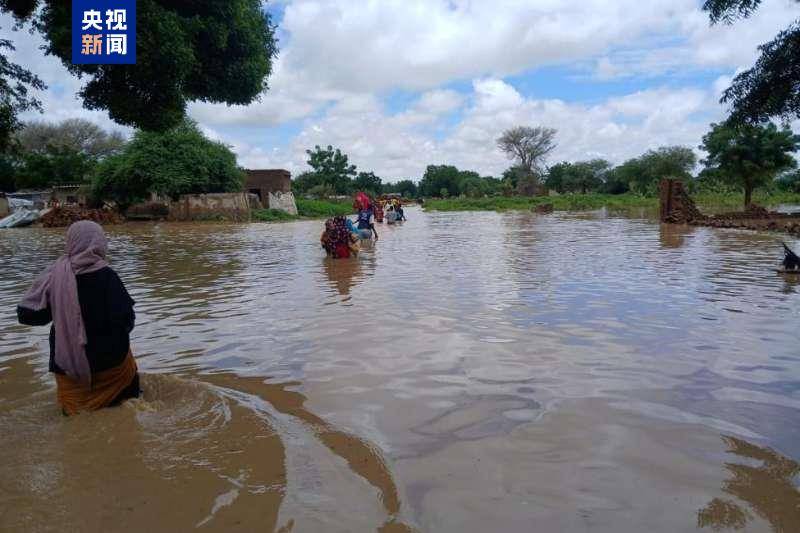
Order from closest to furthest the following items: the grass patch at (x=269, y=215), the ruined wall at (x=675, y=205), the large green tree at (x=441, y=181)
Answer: the ruined wall at (x=675, y=205) → the grass patch at (x=269, y=215) → the large green tree at (x=441, y=181)

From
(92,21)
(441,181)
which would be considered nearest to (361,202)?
(92,21)

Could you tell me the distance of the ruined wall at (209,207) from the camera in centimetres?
3378

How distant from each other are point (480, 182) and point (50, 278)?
9076 cm

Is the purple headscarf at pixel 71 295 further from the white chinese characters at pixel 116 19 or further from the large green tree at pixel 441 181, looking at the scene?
the large green tree at pixel 441 181

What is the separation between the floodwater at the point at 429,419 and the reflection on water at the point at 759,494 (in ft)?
0.04

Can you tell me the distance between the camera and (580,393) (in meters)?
4.38

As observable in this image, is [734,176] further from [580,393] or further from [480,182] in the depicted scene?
[480,182]

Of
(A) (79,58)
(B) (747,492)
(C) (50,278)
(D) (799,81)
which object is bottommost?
(B) (747,492)

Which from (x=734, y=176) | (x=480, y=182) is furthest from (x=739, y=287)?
(x=480, y=182)

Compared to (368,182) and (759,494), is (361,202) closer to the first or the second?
(759,494)

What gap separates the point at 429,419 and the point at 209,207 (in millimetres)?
32108

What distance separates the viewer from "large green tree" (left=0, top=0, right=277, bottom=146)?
1294 cm

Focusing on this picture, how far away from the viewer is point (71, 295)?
3854mm

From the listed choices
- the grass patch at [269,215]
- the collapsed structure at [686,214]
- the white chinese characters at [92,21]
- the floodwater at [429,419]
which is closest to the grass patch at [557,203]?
the grass patch at [269,215]
